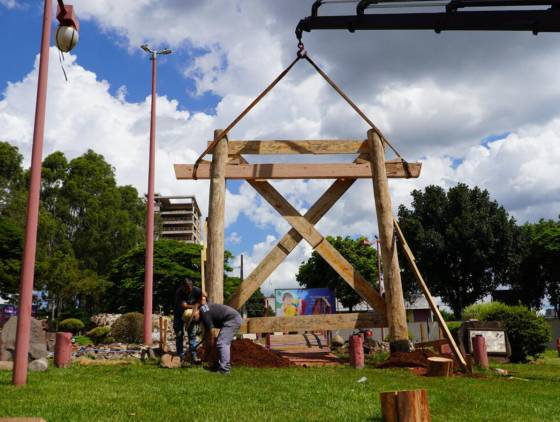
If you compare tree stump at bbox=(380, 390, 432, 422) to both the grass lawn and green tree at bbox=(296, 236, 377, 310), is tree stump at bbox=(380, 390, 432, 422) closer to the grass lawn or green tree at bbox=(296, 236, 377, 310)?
the grass lawn

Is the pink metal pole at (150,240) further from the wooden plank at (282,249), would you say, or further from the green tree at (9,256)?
the green tree at (9,256)

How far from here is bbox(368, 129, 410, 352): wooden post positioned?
11.9 metres

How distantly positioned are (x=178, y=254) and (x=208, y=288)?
41765mm

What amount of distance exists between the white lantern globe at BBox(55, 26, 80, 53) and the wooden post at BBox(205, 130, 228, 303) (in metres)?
4.45

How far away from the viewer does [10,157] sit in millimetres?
44469

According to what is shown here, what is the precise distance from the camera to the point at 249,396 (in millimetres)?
6727

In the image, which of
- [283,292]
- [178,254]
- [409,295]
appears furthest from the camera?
[178,254]

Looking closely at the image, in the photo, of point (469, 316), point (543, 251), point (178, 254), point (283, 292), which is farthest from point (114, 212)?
point (543, 251)

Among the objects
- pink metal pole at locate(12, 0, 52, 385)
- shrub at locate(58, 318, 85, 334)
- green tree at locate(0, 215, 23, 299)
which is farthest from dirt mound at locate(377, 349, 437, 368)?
green tree at locate(0, 215, 23, 299)

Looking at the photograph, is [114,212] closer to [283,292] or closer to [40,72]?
[283,292]

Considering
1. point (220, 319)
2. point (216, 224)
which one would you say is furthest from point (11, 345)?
point (216, 224)

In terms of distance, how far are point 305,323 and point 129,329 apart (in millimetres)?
13718

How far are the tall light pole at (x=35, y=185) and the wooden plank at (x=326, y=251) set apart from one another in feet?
17.7

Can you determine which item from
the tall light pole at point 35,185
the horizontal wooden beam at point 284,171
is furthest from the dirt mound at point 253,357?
the tall light pole at point 35,185
